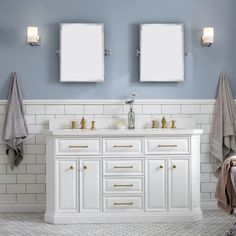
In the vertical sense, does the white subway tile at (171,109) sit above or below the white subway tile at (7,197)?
above

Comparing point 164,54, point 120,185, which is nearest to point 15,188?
point 120,185

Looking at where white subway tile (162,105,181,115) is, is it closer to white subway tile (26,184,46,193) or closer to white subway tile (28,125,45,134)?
white subway tile (28,125,45,134)

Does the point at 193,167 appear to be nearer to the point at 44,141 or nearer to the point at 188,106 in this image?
the point at 188,106

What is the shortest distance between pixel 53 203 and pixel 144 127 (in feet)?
4.47

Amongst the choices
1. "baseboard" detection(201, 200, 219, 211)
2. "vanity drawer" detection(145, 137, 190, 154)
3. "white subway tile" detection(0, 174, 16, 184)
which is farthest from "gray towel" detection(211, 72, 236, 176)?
"white subway tile" detection(0, 174, 16, 184)

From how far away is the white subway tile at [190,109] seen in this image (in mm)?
4914

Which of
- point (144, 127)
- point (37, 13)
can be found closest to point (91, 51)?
point (37, 13)

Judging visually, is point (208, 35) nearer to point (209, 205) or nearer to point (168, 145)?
point (168, 145)

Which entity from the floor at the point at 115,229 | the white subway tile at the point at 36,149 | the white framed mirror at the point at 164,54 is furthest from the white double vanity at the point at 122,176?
the white framed mirror at the point at 164,54

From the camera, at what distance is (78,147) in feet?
14.1

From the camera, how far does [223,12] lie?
194 inches

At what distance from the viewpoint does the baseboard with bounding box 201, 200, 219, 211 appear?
4.90 m

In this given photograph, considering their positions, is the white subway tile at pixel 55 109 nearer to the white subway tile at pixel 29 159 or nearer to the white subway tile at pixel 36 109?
the white subway tile at pixel 36 109

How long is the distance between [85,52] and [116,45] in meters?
0.37
